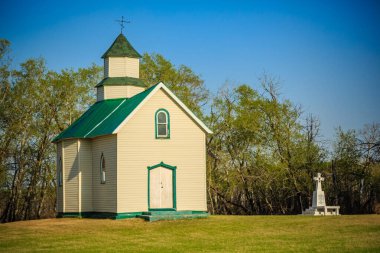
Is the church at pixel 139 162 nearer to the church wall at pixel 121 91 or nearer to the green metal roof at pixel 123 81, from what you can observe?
the church wall at pixel 121 91

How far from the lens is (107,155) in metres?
34.7

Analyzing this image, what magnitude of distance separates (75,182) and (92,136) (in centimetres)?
318

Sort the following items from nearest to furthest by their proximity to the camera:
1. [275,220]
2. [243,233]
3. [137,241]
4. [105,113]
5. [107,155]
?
1. [137,241]
2. [243,233]
3. [275,220]
4. [107,155]
5. [105,113]

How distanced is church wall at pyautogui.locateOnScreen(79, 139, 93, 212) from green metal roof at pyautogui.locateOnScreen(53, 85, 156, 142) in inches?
34.3

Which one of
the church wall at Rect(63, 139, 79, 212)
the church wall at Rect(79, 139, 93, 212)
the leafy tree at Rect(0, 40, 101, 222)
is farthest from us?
the leafy tree at Rect(0, 40, 101, 222)

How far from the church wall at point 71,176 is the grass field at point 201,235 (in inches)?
98.7

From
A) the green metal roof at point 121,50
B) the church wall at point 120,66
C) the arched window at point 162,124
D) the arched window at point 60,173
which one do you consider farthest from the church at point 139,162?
the green metal roof at point 121,50

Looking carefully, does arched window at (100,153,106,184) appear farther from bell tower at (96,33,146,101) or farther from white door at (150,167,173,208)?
bell tower at (96,33,146,101)

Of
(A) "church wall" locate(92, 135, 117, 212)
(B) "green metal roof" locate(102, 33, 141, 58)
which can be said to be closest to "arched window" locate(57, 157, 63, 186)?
(A) "church wall" locate(92, 135, 117, 212)

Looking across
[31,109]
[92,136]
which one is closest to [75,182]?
[92,136]

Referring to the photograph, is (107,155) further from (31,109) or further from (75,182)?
(31,109)

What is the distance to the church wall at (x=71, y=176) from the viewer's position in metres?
36.9

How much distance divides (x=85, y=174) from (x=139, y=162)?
464 centimetres

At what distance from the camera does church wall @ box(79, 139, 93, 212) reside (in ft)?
120
